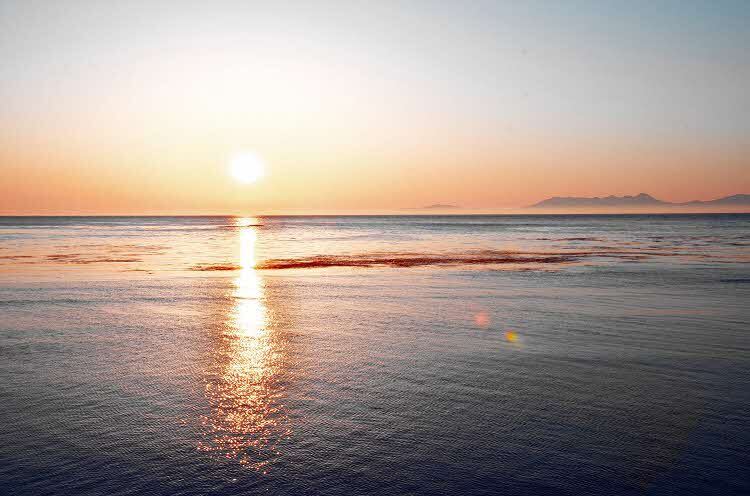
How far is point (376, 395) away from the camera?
278 inches

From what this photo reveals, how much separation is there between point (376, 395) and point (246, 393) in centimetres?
168

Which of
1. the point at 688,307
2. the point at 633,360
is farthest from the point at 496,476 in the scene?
the point at 688,307

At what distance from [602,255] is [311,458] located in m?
30.5

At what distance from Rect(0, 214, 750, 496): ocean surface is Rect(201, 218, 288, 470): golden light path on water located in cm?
3

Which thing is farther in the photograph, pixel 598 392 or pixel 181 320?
pixel 181 320

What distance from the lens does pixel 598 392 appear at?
7.16 meters

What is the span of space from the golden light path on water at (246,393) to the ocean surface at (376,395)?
1.3 inches

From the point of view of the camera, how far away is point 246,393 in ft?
23.3

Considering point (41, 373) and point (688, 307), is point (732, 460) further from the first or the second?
point (688, 307)

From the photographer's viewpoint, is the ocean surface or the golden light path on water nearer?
the ocean surface

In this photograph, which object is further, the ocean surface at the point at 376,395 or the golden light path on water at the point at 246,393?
the golden light path on water at the point at 246,393

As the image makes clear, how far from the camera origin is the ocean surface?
4.88m

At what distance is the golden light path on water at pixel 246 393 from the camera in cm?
543

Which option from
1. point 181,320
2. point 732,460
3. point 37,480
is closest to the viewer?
point 37,480
